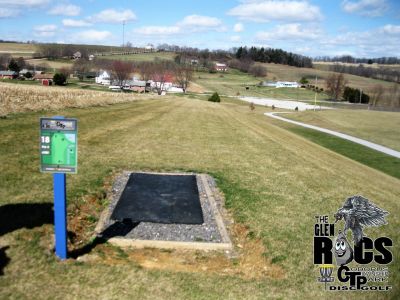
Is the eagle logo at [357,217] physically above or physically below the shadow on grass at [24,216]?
above

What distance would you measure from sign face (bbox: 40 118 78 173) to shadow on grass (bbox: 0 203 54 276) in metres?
1.79

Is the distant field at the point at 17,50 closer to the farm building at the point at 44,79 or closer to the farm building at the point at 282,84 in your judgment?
the farm building at the point at 44,79

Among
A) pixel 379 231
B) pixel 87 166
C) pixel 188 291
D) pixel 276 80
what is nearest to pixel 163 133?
pixel 87 166

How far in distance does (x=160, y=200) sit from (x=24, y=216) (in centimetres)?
314

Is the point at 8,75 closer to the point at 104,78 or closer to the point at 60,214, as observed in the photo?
the point at 104,78

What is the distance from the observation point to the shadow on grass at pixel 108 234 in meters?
6.90

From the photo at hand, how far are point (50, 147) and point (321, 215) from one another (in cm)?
634

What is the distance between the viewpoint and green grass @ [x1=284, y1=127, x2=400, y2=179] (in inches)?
1005

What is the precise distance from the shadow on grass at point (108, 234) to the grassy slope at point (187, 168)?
0.46 m

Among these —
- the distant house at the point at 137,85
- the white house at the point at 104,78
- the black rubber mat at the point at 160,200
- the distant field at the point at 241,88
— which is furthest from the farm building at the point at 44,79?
the black rubber mat at the point at 160,200

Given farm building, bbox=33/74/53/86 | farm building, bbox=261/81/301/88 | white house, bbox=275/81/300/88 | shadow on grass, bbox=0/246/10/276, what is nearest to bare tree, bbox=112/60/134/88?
farm building, bbox=33/74/53/86

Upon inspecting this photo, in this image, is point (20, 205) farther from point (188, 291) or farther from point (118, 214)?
point (188, 291)

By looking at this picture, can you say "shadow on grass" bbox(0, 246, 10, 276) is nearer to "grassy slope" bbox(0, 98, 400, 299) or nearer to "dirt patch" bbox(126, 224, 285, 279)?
"grassy slope" bbox(0, 98, 400, 299)

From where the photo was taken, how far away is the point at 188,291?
5.96 metres
